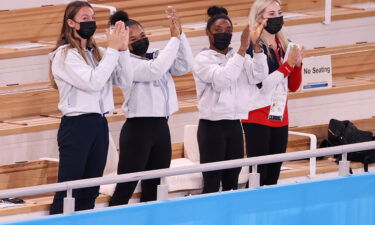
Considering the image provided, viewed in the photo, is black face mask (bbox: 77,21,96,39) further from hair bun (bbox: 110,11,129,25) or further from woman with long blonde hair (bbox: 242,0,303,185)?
woman with long blonde hair (bbox: 242,0,303,185)

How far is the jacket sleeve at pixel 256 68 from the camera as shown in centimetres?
531

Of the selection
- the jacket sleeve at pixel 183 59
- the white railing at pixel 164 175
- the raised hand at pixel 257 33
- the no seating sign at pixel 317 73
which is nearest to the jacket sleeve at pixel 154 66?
the jacket sleeve at pixel 183 59

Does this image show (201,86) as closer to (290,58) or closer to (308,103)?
(290,58)

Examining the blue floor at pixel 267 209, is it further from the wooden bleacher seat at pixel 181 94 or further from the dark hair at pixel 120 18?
the wooden bleacher seat at pixel 181 94

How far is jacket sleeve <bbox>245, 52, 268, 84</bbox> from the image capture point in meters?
5.31

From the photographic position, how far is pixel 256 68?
533 centimetres

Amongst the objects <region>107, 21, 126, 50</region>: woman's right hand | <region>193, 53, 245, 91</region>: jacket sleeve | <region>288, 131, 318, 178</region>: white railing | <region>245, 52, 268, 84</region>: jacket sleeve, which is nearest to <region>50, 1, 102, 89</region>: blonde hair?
<region>107, 21, 126, 50</region>: woman's right hand

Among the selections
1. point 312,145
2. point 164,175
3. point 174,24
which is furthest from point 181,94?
point 164,175

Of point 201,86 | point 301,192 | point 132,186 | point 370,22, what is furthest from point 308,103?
point 301,192

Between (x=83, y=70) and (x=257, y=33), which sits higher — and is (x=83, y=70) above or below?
below

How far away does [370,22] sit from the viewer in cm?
761

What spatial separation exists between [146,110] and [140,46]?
31 cm

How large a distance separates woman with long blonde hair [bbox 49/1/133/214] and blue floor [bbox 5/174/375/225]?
0.95 metres

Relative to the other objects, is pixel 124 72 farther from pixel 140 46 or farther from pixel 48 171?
pixel 48 171
